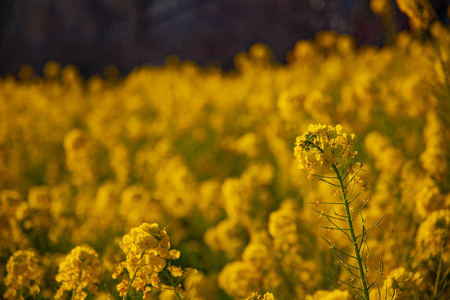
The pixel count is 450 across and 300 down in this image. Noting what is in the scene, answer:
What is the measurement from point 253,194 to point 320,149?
1354 mm

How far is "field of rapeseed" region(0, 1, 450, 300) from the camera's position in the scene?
1.29 m

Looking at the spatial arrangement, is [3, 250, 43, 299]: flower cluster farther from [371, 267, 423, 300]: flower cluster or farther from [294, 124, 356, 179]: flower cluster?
[371, 267, 423, 300]: flower cluster

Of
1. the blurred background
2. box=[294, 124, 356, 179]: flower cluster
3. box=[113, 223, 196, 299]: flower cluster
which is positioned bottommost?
box=[113, 223, 196, 299]: flower cluster

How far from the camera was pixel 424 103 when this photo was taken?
3033 millimetres

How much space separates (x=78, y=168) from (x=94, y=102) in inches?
138

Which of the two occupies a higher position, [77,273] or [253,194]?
[253,194]

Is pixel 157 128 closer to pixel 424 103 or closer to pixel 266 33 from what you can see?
pixel 424 103

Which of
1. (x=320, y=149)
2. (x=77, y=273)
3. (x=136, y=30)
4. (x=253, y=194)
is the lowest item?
(x=77, y=273)

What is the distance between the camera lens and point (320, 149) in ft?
3.50

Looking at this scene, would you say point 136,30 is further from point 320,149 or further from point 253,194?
point 320,149

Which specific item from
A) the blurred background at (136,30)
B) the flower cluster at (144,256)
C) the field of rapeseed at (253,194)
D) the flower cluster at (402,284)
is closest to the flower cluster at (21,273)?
the field of rapeseed at (253,194)

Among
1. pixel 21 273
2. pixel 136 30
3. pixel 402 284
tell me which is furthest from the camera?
pixel 136 30

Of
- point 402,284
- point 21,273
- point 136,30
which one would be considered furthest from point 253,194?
point 136,30

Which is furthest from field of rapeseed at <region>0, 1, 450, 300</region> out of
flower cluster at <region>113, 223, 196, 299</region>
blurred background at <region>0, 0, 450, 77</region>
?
blurred background at <region>0, 0, 450, 77</region>
